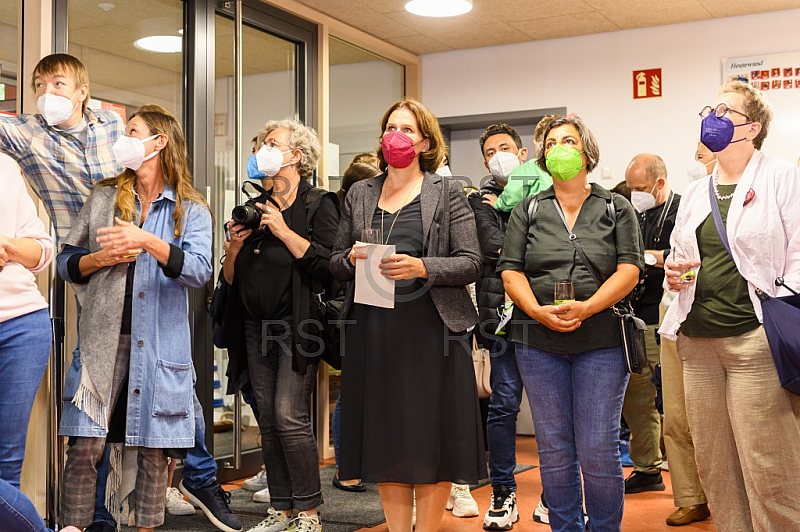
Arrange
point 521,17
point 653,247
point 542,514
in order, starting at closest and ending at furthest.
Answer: point 542,514, point 653,247, point 521,17

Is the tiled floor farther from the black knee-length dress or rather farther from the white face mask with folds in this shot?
the white face mask with folds

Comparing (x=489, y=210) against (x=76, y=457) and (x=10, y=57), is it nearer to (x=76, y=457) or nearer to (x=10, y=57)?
(x=76, y=457)

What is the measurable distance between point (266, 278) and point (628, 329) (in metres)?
1.46

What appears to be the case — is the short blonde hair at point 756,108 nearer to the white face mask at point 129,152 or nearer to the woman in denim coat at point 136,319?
the woman in denim coat at point 136,319

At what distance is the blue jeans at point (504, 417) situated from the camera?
150 inches

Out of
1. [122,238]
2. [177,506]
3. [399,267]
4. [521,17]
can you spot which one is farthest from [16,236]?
[521,17]

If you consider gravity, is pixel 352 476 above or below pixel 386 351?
below

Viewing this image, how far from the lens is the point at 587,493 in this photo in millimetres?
2904

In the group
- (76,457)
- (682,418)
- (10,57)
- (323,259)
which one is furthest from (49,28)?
(682,418)

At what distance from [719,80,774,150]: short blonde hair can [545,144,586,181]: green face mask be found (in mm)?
552

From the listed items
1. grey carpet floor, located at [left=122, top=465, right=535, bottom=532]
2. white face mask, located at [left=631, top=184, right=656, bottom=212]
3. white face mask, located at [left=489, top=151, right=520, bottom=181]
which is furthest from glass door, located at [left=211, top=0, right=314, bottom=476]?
white face mask, located at [left=631, top=184, right=656, bottom=212]

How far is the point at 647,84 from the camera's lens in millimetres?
5949

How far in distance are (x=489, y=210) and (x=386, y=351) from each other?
1.03 metres

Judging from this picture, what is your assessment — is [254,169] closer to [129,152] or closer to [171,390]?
[129,152]
